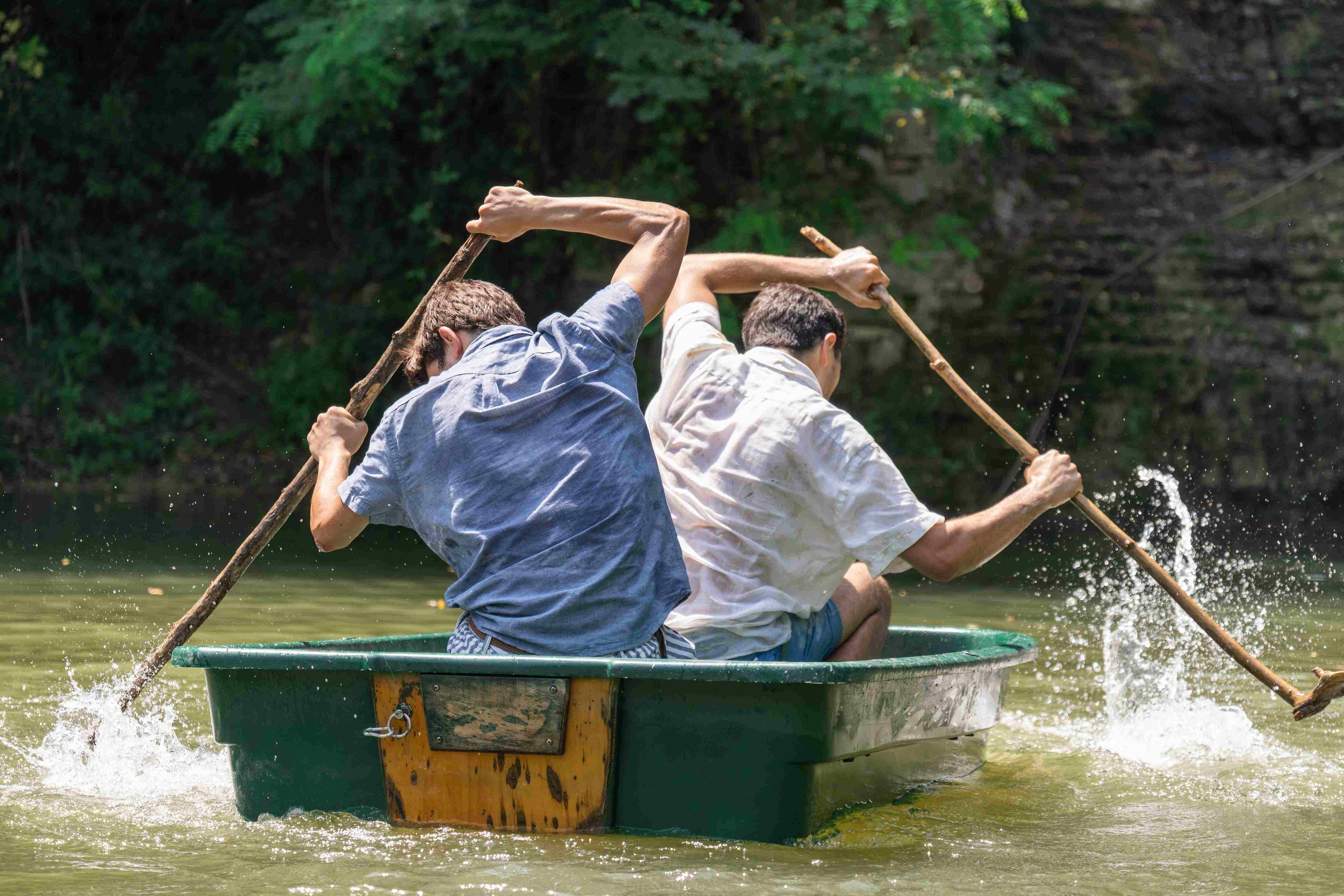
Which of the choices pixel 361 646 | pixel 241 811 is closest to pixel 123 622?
pixel 361 646

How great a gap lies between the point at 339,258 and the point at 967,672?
1167 centimetres

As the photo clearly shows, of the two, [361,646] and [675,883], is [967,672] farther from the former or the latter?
[361,646]

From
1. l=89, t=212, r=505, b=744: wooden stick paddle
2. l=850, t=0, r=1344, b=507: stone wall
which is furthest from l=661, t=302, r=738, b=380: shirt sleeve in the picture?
l=850, t=0, r=1344, b=507: stone wall

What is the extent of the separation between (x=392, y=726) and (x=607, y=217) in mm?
1234

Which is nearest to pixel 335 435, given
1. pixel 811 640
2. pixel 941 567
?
pixel 811 640

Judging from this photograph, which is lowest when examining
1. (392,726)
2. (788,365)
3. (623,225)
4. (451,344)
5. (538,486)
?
(392,726)

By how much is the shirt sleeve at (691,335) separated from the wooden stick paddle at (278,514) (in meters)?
0.53

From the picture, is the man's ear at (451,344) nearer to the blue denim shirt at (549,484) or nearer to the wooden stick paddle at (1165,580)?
the blue denim shirt at (549,484)

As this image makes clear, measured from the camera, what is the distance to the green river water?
9.92ft

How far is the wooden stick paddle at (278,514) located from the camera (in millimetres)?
4043

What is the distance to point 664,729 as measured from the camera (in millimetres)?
3203

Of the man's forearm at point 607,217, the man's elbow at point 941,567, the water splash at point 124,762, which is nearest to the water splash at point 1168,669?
the man's elbow at point 941,567

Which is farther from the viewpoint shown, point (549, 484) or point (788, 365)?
point (788, 365)

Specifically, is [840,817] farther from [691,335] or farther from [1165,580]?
[1165,580]
